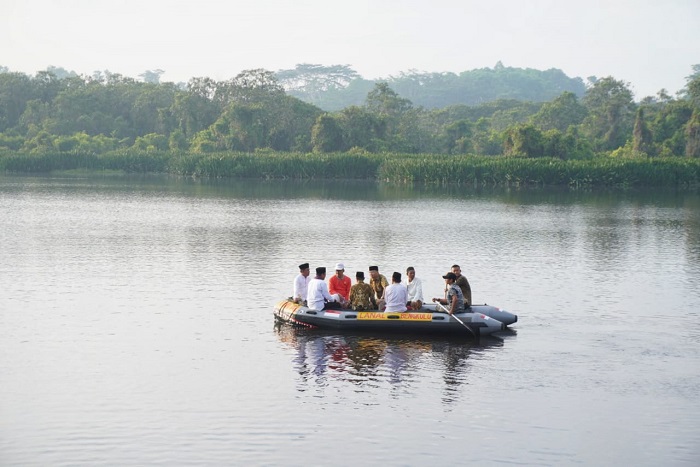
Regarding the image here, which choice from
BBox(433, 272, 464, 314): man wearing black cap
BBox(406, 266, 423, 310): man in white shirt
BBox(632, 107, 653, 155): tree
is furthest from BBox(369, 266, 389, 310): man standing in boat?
BBox(632, 107, 653, 155): tree

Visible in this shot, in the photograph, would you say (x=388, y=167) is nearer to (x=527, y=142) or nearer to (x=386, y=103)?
(x=527, y=142)

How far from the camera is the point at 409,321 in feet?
68.8

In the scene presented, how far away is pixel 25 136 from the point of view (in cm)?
11175

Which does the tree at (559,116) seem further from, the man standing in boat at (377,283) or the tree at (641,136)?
the man standing in boat at (377,283)

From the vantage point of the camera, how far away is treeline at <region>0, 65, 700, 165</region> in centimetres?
9150

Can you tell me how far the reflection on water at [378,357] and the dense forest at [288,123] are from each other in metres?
66.3

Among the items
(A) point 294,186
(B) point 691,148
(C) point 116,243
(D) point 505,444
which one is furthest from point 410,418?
(B) point 691,148

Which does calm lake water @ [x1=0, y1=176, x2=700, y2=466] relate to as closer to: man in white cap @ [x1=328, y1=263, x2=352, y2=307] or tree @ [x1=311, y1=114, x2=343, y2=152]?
man in white cap @ [x1=328, y1=263, x2=352, y2=307]

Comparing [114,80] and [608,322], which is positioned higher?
[114,80]

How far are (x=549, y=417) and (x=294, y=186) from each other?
60.7 meters

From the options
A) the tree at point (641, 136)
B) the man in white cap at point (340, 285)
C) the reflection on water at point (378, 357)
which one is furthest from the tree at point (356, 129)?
the reflection on water at point (378, 357)

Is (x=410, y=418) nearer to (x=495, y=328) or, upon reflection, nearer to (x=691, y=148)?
(x=495, y=328)

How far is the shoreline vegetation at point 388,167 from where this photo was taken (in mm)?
77688

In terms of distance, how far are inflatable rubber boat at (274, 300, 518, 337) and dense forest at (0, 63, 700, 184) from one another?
6574 centimetres
